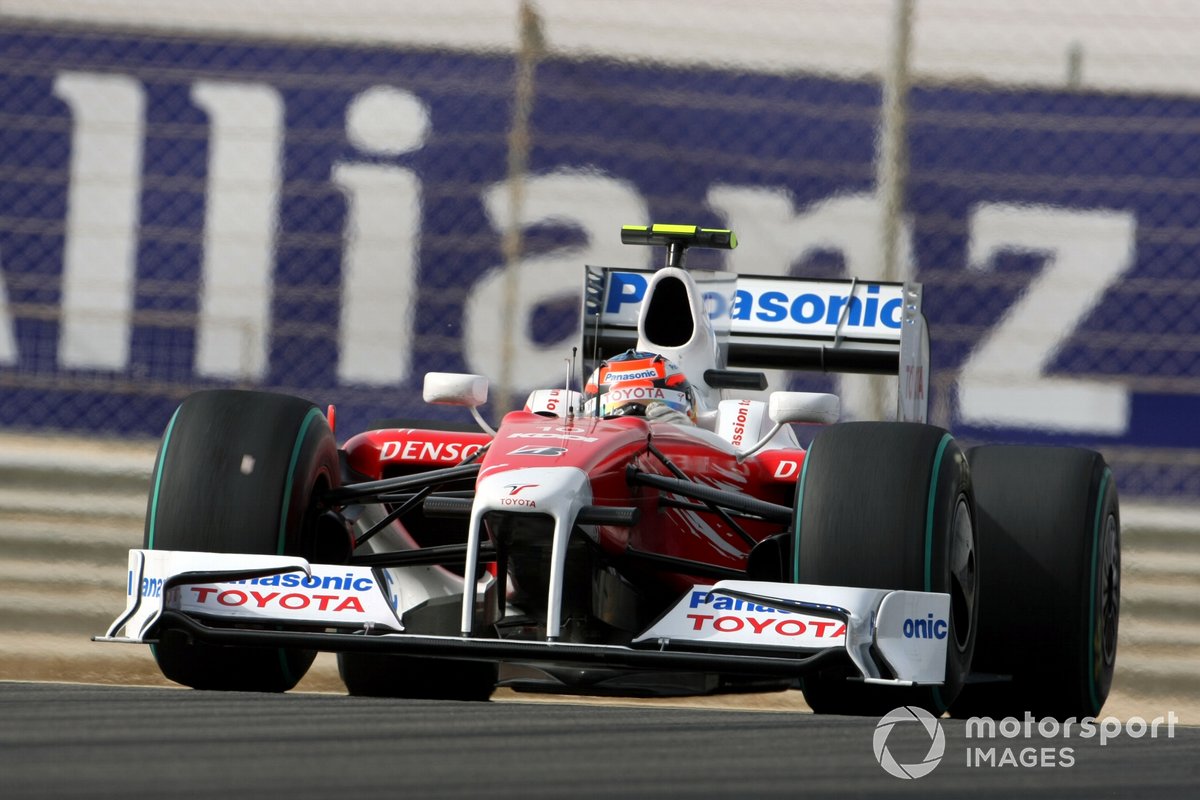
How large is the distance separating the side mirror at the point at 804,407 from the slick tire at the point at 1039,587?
76 centimetres

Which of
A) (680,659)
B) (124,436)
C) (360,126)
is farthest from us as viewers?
(360,126)

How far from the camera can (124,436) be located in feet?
27.4

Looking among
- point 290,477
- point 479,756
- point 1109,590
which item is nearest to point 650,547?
point 290,477

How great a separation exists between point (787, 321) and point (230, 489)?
226cm

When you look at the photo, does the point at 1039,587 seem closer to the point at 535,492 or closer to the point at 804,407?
the point at 804,407

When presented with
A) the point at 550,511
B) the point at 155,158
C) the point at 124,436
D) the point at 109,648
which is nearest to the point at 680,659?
the point at 550,511

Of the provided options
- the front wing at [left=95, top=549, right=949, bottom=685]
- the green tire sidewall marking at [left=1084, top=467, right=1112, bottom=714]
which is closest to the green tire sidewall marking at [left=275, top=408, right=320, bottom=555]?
the front wing at [left=95, top=549, right=949, bottom=685]

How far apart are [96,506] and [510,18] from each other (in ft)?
8.27

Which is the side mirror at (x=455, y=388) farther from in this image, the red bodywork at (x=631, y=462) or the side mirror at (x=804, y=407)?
the side mirror at (x=804, y=407)

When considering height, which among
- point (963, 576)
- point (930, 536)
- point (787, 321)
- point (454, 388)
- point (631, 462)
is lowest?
point (963, 576)

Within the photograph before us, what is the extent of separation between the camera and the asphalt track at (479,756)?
3.28m

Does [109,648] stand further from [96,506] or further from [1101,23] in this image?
[1101,23]

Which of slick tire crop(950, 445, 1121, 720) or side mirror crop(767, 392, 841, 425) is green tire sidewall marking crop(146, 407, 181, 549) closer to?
side mirror crop(767, 392, 841, 425)

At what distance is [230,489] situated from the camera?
550 centimetres
